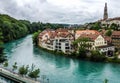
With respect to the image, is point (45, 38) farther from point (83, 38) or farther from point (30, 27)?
point (30, 27)

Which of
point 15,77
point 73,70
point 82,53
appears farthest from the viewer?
point 82,53

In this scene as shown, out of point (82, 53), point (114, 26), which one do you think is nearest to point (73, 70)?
point (82, 53)

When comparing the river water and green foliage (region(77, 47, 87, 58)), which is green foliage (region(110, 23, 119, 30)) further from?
the river water

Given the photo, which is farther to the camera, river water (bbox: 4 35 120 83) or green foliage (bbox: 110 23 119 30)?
green foliage (bbox: 110 23 119 30)

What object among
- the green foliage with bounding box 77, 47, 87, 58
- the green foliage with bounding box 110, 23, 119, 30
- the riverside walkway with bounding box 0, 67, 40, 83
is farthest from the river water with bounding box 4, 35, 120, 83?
the green foliage with bounding box 110, 23, 119, 30

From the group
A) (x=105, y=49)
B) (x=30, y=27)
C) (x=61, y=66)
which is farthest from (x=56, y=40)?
(x=30, y=27)

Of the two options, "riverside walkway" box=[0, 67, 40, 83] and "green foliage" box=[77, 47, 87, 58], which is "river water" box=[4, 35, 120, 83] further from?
"riverside walkway" box=[0, 67, 40, 83]

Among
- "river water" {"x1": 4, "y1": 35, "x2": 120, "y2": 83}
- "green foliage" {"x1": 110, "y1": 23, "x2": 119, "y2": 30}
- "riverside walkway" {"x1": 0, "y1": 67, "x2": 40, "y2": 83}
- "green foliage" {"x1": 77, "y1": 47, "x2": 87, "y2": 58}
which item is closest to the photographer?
"riverside walkway" {"x1": 0, "y1": 67, "x2": 40, "y2": 83}

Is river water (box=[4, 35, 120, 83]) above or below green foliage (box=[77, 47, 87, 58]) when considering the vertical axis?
below

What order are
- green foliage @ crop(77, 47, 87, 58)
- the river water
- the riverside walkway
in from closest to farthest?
the riverside walkway
the river water
green foliage @ crop(77, 47, 87, 58)

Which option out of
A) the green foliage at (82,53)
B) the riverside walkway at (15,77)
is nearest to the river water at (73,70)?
the green foliage at (82,53)

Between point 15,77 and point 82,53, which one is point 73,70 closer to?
point 82,53

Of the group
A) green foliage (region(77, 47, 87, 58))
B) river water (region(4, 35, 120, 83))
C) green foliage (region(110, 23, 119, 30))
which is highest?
green foliage (region(110, 23, 119, 30))
